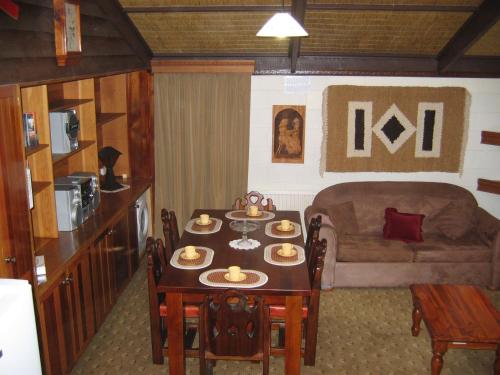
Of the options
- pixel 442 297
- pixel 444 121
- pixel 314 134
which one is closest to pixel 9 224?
pixel 442 297

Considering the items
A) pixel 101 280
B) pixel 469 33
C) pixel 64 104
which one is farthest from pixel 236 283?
pixel 469 33

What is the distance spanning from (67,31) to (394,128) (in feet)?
12.4

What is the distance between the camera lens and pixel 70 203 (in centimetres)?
414

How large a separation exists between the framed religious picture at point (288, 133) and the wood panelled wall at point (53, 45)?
1611 millimetres

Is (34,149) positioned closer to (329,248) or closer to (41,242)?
(41,242)

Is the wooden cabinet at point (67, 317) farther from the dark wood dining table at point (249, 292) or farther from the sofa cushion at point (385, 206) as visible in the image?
the sofa cushion at point (385, 206)

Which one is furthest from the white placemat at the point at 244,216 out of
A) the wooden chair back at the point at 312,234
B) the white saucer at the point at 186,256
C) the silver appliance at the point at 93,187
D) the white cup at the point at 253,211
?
the silver appliance at the point at 93,187

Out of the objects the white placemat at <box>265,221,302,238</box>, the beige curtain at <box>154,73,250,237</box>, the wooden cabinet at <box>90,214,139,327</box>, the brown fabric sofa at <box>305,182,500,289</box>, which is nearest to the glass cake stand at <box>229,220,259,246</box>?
the white placemat at <box>265,221,302,238</box>

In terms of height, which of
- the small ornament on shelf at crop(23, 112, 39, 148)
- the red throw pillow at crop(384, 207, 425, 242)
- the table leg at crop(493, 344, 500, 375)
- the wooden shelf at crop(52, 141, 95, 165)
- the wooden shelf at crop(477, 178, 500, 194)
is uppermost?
the small ornament on shelf at crop(23, 112, 39, 148)

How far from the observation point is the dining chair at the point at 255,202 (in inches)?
204

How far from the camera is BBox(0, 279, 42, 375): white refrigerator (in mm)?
2182

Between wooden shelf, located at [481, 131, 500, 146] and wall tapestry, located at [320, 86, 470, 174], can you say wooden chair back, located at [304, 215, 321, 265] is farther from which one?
wooden shelf, located at [481, 131, 500, 146]

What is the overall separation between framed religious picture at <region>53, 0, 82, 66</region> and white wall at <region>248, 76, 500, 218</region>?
2537 millimetres

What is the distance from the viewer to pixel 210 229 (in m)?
4.59
